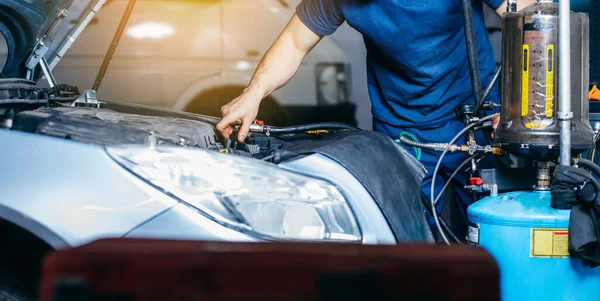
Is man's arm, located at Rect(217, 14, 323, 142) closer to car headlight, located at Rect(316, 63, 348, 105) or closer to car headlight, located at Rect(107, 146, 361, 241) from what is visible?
car headlight, located at Rect(107, 146, 361, 241)

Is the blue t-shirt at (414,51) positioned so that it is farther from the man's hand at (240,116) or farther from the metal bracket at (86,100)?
the metal bracket at (86,100)

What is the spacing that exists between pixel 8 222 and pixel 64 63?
3.56 m

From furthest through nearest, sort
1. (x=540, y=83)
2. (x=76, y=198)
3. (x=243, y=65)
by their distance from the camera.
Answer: (x=243, y=65) < (x=540, y=83) < (x=76, y=198)

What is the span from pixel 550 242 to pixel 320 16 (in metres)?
1.24

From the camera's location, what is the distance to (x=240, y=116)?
201cm

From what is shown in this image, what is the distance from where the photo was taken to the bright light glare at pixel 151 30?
466 cm

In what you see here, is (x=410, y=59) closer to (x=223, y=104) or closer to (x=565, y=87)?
(x=565, y=87)

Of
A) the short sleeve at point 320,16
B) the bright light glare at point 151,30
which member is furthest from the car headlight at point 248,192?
the bright light glare at point 151,30

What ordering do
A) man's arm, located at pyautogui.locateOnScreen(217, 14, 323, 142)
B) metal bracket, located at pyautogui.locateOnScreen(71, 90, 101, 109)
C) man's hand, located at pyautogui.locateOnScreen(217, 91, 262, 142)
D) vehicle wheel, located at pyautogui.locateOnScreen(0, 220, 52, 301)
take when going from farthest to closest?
metal bracket, located at pyautogui.locateOnScreen(71, 90, 101, 109) → man's arm, located at pyautogui.locateOnScreen(217, 14, 323, 142) → man's hand, located at pyautogui.locateOnScreen(217, 91, 262, 142) → vehicle wheel, located at pyautogui.locateOnScreen(0, 220, 52, 301)

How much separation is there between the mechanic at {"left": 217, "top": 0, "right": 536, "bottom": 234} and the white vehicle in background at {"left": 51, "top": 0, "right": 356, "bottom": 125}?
2.20 metres

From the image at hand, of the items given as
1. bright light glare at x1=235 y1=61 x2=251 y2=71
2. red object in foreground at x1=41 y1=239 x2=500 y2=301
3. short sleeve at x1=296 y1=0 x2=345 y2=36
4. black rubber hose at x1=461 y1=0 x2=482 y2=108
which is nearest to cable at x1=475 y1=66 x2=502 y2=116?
black rubber hose at x1=461 y1=0 x2=482 y2=108

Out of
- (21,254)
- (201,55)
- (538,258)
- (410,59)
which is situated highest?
(201,55)

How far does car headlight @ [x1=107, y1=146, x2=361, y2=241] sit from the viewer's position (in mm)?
1279

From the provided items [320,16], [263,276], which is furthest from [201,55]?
[263,276]
